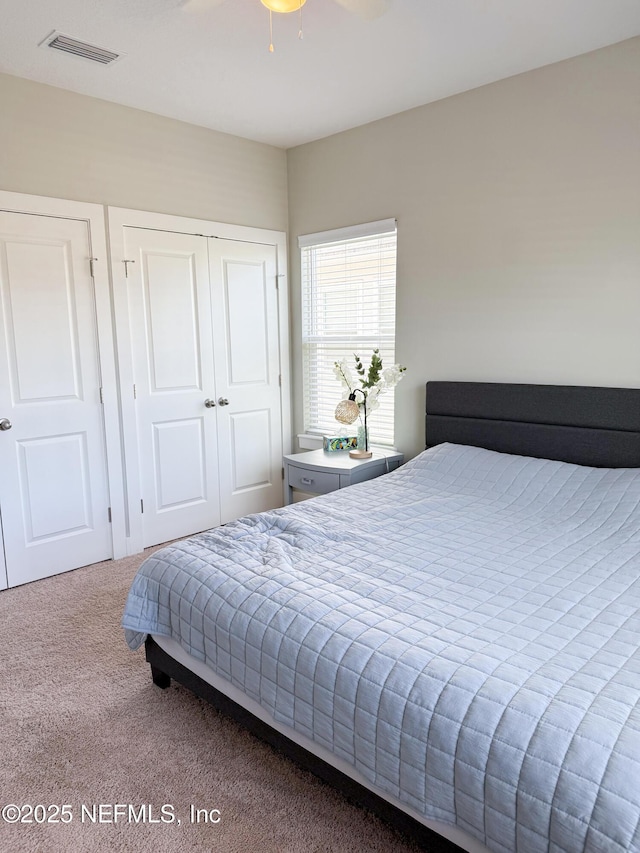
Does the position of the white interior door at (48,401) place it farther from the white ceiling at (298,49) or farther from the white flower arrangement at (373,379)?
the white flower arrangement at (373,379)

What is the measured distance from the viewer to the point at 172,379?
147 inches

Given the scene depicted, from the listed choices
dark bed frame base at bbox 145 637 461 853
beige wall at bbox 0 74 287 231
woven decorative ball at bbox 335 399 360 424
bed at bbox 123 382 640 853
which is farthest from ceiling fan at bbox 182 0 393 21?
dark bed frame base at bbox 145 637 461 853

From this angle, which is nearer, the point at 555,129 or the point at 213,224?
the point at 555,129

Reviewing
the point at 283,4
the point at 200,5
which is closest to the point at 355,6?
the point at 283,4

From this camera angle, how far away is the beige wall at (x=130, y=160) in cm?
304

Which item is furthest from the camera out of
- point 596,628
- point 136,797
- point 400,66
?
point 400,66

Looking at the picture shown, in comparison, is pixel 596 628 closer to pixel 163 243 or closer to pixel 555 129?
pixel 555 129

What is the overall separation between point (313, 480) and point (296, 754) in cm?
194

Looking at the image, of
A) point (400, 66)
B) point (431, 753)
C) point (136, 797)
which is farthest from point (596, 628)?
point (400, 66)

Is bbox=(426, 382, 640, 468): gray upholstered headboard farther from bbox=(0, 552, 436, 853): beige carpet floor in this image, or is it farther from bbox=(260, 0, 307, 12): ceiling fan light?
bbox=(260, 0, 307, 12): ceiling fan light

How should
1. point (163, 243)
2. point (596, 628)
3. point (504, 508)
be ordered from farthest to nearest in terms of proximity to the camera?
point (163, 243)
point (504, 508)
point (596, 628)

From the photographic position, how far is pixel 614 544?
2131mm

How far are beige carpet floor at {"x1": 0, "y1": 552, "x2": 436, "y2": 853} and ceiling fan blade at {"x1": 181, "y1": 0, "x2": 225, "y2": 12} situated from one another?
2.61 metres

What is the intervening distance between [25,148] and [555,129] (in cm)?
273
